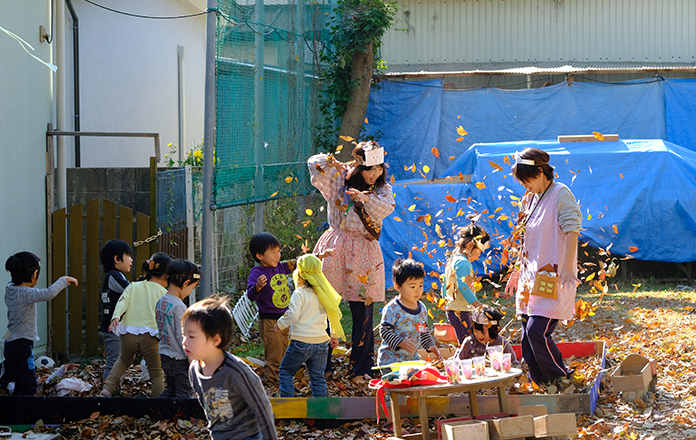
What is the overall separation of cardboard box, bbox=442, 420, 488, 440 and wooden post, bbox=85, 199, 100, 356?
13.4ft

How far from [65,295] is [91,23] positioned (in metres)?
5.19

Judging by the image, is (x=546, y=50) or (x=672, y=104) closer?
(x=672, y=104)

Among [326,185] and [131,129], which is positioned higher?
[131,129]

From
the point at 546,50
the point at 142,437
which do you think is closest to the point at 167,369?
the point at 142,437

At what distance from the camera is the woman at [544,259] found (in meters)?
4.66

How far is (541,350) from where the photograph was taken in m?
4.81

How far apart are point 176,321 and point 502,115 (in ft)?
30.3

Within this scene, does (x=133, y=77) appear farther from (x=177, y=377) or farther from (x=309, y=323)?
(x=309, y=323)

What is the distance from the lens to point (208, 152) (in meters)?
6.61

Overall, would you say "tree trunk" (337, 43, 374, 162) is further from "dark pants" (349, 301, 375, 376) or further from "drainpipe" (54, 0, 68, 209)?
"dark pants" (349, 301, 375, 376)

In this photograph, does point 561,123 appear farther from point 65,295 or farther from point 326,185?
point 65,295

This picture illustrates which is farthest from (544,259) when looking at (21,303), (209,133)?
(21,303)

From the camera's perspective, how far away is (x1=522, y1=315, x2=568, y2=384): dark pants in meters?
A: 4.76

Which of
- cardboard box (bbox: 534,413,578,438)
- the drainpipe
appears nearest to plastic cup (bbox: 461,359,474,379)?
cardboard box (bbox: 534,413,578,438)
